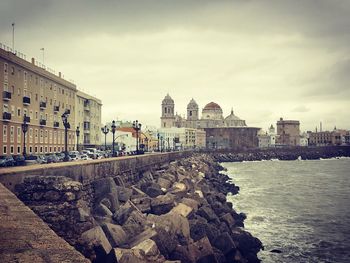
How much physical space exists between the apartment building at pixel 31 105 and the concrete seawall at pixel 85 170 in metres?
17.6

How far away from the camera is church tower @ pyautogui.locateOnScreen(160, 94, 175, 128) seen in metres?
174

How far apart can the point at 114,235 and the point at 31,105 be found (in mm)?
45058

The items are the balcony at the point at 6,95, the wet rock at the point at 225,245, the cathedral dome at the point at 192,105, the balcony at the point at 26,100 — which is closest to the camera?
the wet rock at the point at 225,245

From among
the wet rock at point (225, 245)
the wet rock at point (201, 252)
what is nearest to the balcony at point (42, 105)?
the wet rock at point (225, 245)

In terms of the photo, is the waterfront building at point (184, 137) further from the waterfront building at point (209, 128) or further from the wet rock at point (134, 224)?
the wet rock at point (134, 224)

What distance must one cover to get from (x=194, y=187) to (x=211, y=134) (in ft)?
517

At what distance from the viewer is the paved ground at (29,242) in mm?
6090

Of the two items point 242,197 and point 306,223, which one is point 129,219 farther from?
point 242,197

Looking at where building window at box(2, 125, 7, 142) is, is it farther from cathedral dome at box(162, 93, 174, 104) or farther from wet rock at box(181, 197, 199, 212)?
cathedral dome at box(162, 93, 174, 104)

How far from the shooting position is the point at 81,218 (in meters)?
13.4

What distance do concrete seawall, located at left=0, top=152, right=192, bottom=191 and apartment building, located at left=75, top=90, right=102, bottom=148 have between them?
4058 centimetres

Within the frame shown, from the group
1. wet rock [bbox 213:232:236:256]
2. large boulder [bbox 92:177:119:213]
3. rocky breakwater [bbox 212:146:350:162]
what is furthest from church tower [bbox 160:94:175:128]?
wet rock [bbox 213:232:236:256]

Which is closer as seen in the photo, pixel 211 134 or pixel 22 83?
pixel 22 83

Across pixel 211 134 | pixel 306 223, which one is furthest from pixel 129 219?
pixel 211 134
